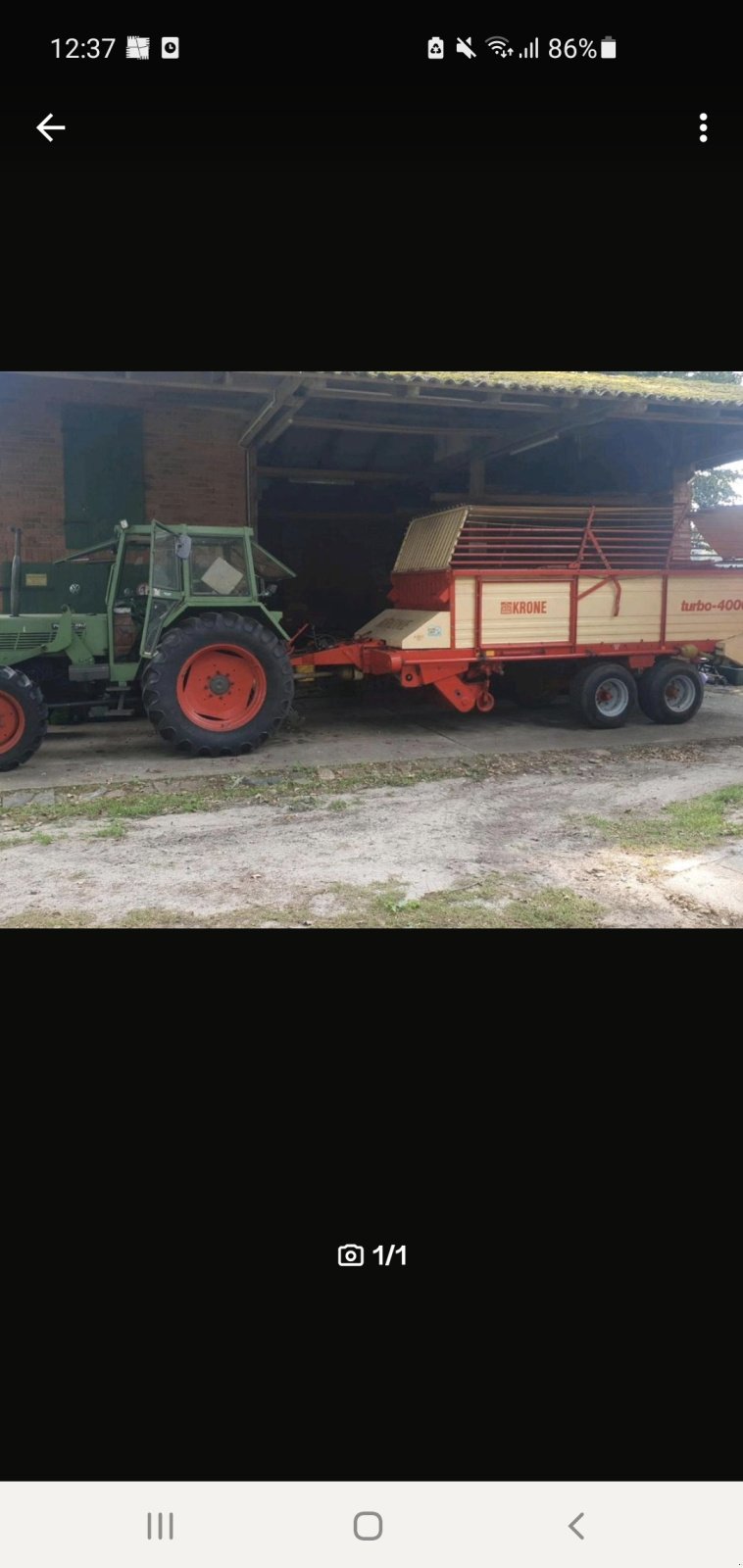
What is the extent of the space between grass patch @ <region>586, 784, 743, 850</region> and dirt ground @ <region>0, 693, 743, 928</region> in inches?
0.7

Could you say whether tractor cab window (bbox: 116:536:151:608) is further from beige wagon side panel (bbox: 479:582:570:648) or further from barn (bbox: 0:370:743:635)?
beige wagon side panel (bbox: 479:582:570:648)

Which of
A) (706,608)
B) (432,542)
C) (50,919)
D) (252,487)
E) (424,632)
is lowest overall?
(50,919)

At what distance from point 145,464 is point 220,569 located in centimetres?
289

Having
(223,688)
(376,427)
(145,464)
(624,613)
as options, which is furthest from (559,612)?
(145,464)

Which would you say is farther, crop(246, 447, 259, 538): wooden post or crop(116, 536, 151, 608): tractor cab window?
crop(246, 447, 259, 538): wooden post

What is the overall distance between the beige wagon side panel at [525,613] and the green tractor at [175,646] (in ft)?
6.38

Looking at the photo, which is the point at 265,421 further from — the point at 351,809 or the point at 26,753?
the point at 351,809

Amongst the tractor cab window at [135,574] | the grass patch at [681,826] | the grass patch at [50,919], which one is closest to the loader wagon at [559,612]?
the tractor cab window at [135,574]

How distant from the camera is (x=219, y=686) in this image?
26.7 ft

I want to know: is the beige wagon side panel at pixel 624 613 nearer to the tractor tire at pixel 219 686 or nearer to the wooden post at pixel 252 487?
the tractor tire at pixel 219 686

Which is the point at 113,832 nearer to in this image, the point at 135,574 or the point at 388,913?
the point at 388,913

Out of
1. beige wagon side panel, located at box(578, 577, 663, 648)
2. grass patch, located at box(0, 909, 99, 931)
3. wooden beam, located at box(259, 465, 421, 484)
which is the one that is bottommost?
grass patch, located at box(0, 909, 99, 931)

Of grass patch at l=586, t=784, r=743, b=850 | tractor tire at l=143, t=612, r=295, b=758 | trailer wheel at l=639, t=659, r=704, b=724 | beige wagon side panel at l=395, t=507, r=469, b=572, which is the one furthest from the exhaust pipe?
trailer wheel at l=639, t=659, r=704, b=724

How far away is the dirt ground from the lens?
4.43 m
